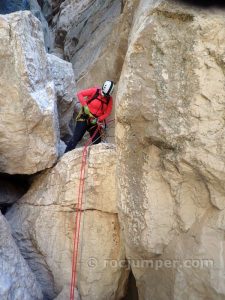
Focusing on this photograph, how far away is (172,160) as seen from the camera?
4320mm

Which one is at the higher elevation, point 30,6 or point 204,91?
point 204,91

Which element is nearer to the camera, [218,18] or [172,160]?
[218,18]

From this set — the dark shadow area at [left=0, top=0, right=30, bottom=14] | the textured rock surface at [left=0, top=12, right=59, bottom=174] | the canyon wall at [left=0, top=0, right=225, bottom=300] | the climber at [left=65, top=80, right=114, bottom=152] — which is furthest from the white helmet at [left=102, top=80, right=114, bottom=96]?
the dark shadow area at [left=0, top=0, right=30, bottom=14]

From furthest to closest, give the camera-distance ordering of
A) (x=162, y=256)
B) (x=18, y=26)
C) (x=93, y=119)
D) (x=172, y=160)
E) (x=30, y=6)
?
(x=30, y=6)
(x=93, y=119)
(x=18, y=26)
(x=162, y=256)
(x=172, y=160)

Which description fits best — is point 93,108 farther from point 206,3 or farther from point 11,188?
point 206,3

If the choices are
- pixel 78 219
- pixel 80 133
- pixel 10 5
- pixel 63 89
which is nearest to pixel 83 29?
pixel 10 5

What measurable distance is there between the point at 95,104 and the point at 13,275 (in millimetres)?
3219

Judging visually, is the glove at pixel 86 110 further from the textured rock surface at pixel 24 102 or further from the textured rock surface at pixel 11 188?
the textured rock surface at pixel 11 188

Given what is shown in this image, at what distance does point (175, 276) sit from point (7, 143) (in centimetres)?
269

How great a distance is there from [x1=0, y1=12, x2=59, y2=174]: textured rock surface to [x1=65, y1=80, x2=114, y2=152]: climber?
98cm

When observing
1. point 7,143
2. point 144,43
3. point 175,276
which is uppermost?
point 144,43

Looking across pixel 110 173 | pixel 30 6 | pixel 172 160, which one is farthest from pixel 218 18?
pixel 30 6

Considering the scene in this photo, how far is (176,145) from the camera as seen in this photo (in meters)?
4.25

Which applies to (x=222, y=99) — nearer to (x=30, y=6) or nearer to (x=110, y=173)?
(x=110, y=173)
